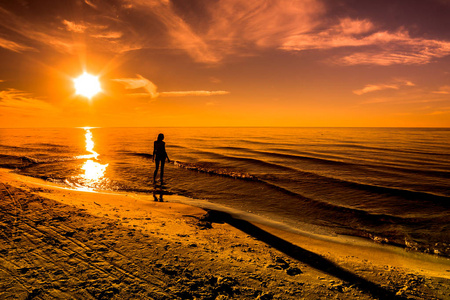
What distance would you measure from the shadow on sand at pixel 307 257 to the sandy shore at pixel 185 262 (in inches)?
0.9

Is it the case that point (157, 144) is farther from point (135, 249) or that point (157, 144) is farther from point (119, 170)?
point (135, 249)

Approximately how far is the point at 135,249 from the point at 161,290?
1412 mm

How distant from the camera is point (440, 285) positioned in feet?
12.0

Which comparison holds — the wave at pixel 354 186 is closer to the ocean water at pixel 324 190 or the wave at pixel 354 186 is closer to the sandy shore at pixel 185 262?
the ocean water at pixel 324 190

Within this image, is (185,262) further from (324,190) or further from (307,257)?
(324,190)

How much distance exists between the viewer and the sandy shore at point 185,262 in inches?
128

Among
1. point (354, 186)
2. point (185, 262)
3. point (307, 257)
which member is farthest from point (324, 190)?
point (185, 262)

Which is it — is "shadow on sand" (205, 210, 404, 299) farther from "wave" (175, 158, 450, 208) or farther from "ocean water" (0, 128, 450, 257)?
"wave" (175, 158, 450, 208)

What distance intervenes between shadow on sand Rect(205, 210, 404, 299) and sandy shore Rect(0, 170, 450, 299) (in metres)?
0.02

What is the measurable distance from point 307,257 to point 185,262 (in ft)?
8.79

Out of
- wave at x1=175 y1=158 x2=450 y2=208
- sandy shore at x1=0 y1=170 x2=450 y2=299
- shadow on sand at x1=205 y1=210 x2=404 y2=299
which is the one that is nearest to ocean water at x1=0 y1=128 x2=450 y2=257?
wave at x1=175 y1=158 x2=450 y2=208

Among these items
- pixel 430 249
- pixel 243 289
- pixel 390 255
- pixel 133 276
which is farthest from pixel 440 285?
pixel 133 276

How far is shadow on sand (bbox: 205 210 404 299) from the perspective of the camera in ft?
11.5

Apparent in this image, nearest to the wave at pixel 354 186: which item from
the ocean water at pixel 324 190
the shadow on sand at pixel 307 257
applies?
the ocean water at pixel 324 190
